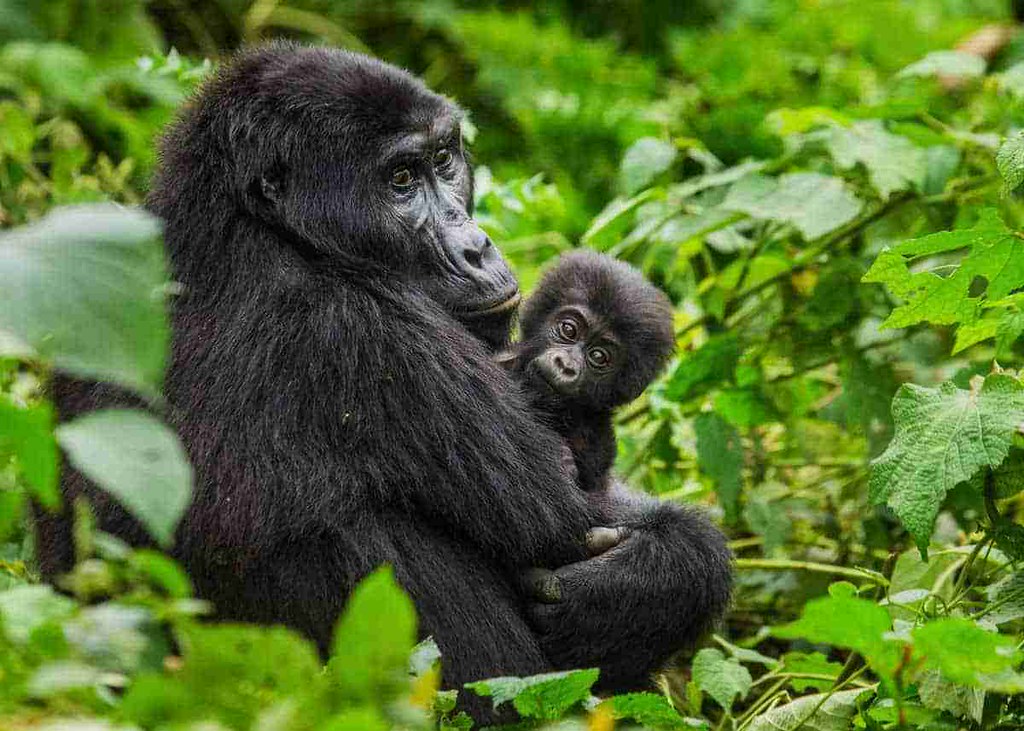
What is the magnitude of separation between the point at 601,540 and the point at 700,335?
1693 millimetres

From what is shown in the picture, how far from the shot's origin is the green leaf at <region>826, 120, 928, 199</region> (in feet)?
12.8

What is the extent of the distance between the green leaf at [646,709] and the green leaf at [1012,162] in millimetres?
1287

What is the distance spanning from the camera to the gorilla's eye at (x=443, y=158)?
11.1ft

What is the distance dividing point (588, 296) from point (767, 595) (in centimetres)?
123

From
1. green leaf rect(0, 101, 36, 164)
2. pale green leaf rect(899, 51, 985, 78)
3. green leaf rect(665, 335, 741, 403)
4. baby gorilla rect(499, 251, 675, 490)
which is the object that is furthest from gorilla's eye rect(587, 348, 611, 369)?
green leaf rect(0, 101, 36, 164)

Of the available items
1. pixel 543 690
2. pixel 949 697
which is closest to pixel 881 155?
pixel 949 697

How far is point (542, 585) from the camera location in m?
2.98

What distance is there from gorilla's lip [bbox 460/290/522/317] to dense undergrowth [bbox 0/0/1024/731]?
0.83m

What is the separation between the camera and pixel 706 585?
3.10 m

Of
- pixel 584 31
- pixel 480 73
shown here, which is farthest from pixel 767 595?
pixel 584 31

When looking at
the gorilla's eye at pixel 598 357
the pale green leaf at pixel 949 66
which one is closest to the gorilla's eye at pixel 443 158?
the gorilla's eye at pixel 598 357

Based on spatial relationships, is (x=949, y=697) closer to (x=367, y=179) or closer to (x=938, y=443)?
(x=938, y=443)

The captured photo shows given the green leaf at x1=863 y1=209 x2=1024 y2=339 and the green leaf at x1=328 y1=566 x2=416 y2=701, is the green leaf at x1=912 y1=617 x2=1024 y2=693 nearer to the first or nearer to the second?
the green leaf at x1=328 y1=566 x2=416 y2=701

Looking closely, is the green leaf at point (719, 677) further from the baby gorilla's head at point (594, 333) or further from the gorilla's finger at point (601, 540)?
the baby gorilla's head at point (594, 333)
